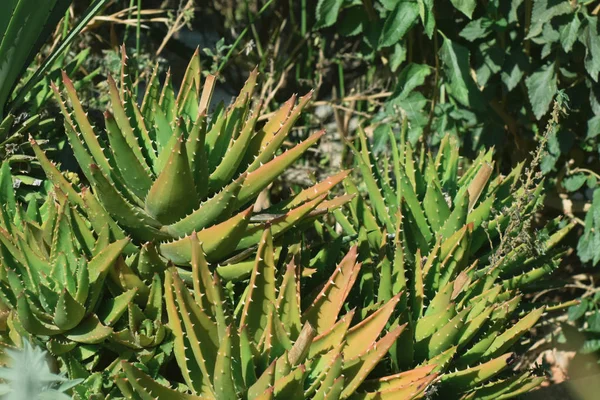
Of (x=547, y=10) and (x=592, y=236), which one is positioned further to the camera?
(x=592, y=236)

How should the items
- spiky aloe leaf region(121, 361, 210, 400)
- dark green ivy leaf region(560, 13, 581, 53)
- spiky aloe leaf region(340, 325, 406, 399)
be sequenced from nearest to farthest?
spiky aloe leaf region(121, 361, 210, 400), spiky aloe leaf region(340, 325, 406, 399), dark green ivy leaf region(560, 13, 581, 53)

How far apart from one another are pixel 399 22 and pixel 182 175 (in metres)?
1.42

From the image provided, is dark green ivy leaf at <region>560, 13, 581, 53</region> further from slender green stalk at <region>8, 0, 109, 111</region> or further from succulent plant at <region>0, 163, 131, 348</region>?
succulent plant at <region>0, 163, 131, 348</region>

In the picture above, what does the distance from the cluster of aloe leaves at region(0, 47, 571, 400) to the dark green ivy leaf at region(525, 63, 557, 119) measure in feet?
2.85

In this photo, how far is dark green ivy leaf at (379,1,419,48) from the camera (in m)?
2.70

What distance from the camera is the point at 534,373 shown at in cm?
208

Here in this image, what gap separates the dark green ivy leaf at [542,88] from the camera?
268 cm

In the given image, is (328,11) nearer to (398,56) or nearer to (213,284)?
(398,56)

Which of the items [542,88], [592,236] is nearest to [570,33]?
[542,88]

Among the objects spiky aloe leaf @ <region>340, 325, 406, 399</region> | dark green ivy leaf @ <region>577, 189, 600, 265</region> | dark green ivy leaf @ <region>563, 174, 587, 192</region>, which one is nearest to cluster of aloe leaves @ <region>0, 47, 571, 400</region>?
spiky aloe leaf @ <region>340, 325, 406, 399</region>

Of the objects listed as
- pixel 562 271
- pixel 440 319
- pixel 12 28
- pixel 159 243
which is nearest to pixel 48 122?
pixel 12 28

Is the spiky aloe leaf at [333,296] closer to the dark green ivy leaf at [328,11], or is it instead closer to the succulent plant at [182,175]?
the succulent plant at [182,175]

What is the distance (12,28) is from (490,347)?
1476 millimetres

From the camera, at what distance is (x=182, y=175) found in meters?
1.55
